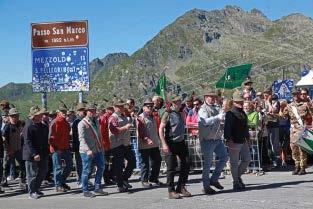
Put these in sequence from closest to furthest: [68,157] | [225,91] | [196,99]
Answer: [68,157] → [196,99] → [225,91]

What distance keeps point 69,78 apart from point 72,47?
3.22 feet

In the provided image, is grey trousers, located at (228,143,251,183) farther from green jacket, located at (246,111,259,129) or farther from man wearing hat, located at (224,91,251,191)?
green jacket, located at (246,111,259,129)

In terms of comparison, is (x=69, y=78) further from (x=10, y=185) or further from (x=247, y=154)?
(x=247, y=154)

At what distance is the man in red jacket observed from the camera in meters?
14.0

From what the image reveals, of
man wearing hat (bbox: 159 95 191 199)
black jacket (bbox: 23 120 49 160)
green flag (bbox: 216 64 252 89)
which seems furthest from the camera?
green flag (bbox: 216 64 252 89)

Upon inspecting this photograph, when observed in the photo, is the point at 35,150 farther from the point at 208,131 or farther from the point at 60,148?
the point at 208,131

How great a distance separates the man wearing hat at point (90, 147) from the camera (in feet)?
42.1

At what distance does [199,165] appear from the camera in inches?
638

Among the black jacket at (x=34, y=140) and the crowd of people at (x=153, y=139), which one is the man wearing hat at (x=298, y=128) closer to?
the crowd of people at (x=153, y=139)

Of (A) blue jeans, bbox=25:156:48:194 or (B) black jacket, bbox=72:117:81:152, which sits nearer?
(A) blue jeans, bbox=25:156:48:194

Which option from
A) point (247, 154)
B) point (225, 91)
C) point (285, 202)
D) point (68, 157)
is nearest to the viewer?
point (285, 202)

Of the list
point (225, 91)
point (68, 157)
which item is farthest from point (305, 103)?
point (68, 157)

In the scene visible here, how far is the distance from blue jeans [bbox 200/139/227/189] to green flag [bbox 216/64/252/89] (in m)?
6.03

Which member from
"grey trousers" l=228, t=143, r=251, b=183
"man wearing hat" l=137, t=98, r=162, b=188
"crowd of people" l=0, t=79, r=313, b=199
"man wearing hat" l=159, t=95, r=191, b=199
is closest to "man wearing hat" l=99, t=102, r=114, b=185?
"crowd of people" l=0, t=79, r=313, b=199
